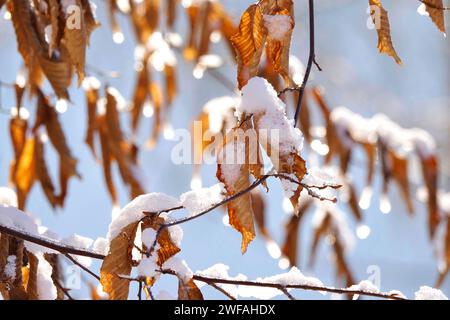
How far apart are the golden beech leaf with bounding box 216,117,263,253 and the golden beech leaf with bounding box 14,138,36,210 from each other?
0.61 meters

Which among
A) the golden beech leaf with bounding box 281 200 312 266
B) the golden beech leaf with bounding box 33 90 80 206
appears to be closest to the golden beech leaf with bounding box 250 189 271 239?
the golden beech leaf with bounding box 281 200 312 266

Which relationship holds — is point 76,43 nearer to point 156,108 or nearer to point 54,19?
point 54,19

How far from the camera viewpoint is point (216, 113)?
1.22 m

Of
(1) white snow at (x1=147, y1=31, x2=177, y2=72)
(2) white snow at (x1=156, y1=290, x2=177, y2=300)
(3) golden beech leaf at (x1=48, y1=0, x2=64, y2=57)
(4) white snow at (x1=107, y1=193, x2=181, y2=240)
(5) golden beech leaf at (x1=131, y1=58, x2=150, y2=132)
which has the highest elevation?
(1) white snow at (x1=147, y1=31, x2=177, y2=72)

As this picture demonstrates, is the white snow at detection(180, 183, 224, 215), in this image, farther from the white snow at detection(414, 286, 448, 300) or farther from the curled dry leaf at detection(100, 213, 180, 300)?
the white snow at detection(414, 286, 448, 300)

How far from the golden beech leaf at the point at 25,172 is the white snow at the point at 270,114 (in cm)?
61

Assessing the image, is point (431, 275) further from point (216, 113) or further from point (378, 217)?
point (216, 113)

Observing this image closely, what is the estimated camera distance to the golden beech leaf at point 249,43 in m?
0.55

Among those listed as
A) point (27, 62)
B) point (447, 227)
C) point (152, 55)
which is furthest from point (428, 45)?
point (27, 62)

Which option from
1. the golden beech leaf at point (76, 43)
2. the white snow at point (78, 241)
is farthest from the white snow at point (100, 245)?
the golden beech leaf at point (76, 43)

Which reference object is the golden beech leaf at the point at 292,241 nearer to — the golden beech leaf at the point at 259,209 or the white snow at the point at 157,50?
the golden beech leaf at the point at 259,209

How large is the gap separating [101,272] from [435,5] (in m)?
0.31

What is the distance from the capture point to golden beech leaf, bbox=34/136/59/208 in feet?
3.35

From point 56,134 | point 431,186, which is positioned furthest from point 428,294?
point 431,186
